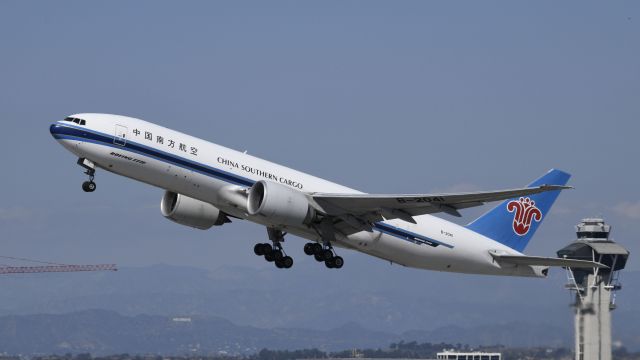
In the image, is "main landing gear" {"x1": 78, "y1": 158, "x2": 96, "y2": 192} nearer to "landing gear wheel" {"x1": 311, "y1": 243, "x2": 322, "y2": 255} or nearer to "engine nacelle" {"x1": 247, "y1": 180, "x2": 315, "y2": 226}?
"engine nacelle" {"x1": 247, "y1": 180, "x2": 315, "y2": 226}

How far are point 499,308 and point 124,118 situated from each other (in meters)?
42.6

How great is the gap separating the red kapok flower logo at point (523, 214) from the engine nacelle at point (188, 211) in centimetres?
1402

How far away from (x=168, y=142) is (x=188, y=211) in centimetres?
616

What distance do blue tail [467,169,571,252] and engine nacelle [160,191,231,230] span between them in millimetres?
11744

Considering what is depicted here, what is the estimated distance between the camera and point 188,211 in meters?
48.0

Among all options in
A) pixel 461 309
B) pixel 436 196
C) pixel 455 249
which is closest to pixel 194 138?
pixel 436 196

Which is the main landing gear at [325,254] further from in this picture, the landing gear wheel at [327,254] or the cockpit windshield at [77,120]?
the cockpit windshield at [77,120]

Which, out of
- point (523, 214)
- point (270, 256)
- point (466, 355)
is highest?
point (466, 355)

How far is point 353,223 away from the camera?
148 feet

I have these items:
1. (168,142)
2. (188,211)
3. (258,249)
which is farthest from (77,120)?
(258,249)

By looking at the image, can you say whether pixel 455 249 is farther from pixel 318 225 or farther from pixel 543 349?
pixel 543 349

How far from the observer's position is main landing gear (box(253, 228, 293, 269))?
47188 millimetres

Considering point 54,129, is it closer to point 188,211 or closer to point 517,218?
point 188,211

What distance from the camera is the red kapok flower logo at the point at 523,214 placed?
53000 mm
